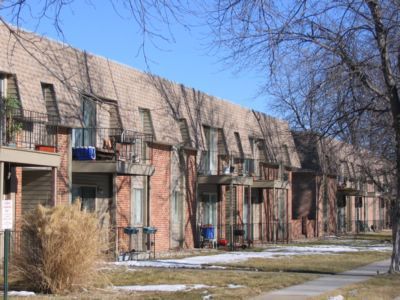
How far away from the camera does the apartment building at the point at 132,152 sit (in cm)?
2059

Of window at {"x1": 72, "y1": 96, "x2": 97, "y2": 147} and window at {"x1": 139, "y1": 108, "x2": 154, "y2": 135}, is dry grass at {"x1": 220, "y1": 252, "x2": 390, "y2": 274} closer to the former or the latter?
window at {"x1": 72, "y1": 96, "x2": 97, "y2": 147}


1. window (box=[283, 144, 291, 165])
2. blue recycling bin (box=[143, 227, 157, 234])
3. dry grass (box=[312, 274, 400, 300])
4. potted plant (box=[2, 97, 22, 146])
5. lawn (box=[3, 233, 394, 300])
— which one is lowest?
dry grass (box=[312, 274, 400, 300])

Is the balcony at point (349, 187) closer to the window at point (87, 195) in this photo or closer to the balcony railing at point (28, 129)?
the window at point (87, 195)

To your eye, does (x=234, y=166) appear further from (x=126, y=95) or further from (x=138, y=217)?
(x=126, y=95)

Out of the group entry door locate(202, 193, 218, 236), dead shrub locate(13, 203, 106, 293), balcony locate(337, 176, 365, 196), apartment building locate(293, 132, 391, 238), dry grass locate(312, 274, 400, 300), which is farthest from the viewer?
balcony locate(337, 176, 365, 196)

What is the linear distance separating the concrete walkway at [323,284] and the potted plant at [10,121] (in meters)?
8.39

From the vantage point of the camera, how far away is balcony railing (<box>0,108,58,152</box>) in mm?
19312

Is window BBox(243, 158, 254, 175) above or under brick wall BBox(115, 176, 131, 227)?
above

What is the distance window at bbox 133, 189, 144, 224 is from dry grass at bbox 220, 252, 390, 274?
199 inches

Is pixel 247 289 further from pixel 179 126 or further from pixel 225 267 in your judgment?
pixel 179 126

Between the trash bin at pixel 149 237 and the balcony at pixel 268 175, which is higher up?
the balcony at pixel 268 175

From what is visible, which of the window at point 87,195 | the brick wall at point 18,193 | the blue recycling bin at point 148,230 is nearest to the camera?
the brick wall at point 18,193

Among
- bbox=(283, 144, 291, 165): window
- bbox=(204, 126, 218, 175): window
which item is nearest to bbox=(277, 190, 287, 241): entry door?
bbox=(283, 144, 291, 165): window

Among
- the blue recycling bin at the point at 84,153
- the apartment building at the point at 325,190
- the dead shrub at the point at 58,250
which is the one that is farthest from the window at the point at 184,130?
the dead shrub at the point at 58,250
